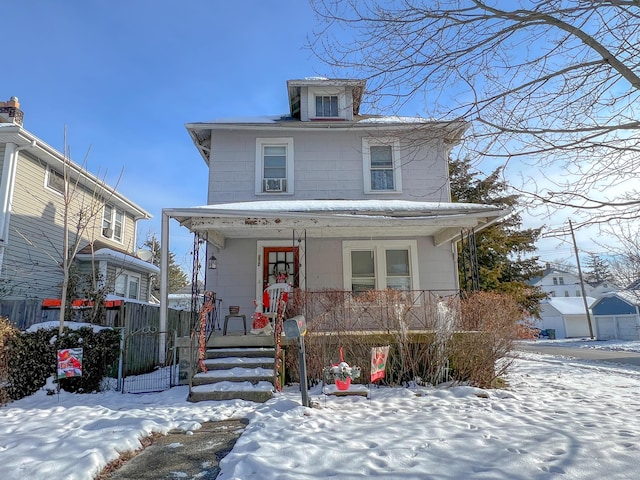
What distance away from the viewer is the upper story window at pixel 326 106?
37.3 feet

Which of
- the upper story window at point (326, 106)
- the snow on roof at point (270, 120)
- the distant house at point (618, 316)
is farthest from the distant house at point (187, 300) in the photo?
the distant house at point (618, 316)

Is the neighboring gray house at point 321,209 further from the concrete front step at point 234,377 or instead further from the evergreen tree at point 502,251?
the evergreen tree at point 502,251

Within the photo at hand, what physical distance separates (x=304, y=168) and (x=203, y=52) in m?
4.13

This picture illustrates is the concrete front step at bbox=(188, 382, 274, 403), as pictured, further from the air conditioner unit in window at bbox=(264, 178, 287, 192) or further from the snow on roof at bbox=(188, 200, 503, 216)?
the air conditioner unit in window at bbox=(264, 178, 287, 192)

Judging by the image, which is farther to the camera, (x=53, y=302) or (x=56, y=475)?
(x=53, y=302)

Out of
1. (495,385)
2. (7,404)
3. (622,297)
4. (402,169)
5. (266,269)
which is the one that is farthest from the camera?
(622,297)

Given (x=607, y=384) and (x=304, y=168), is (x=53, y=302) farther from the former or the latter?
(x=607, y=384)

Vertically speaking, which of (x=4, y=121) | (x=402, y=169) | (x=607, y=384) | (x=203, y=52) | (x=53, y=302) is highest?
(x=4, y=121)

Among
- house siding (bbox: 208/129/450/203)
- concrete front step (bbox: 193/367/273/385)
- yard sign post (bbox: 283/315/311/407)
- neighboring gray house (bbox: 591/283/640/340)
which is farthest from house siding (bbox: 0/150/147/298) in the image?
neighboring gray house (bbox: 591/283/640/340)

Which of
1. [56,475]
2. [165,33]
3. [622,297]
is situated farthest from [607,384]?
[622,297]

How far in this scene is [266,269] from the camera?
32.4 feet

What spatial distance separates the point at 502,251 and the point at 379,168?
10964mm

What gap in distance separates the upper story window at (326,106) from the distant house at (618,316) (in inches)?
1008

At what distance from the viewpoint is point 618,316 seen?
93.4ft
